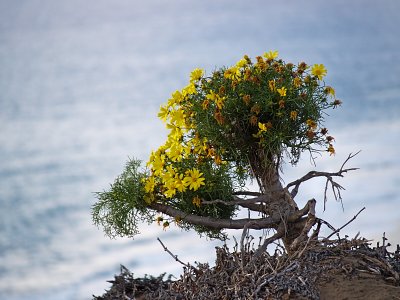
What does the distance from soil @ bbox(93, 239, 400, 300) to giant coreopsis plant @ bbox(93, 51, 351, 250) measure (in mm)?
1689

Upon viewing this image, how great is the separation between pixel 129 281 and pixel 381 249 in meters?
2.45

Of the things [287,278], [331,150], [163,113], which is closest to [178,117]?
[163,113]

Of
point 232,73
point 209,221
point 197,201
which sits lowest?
point 209,221

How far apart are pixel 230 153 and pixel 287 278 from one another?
3.02m

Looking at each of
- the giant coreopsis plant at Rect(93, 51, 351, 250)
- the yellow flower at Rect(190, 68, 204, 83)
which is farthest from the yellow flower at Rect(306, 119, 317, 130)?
the yellow flower at Rect(190, 68, 204, 83)

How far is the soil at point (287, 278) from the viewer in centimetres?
511

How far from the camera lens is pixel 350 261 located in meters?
5.59

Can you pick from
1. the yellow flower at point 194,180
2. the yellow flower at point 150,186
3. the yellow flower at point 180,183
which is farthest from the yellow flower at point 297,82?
the yellow flower at point 150,186

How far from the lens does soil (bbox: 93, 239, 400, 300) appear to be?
5.11 m

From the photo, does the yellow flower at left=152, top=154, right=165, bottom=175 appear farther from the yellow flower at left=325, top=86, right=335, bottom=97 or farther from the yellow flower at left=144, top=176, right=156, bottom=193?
the yellow flower at left=325, top=86, right=335, bottom=97

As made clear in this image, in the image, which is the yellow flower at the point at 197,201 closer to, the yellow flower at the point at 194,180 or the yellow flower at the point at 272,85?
the yellow flower at the point at 194,180

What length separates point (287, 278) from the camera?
5176mm

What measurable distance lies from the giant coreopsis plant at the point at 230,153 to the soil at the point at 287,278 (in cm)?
169

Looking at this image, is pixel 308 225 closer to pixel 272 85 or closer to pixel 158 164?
pixel 272 85
